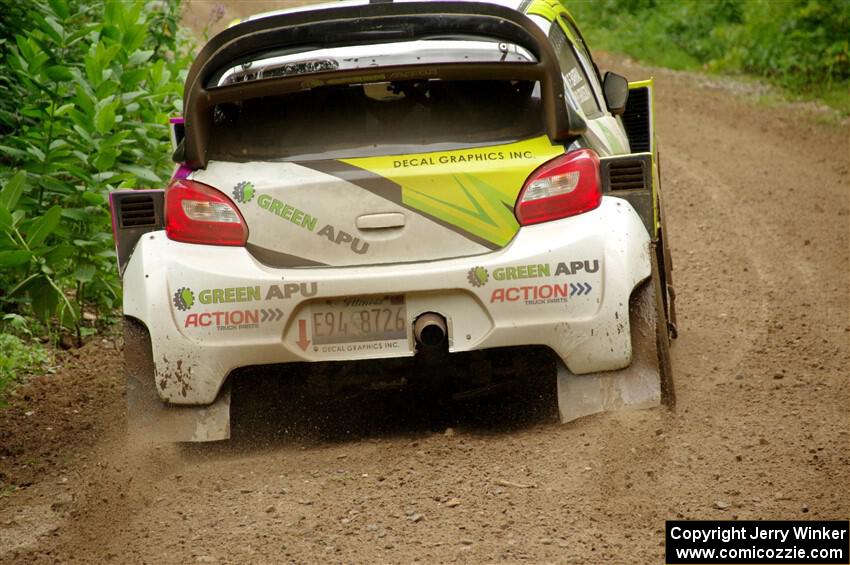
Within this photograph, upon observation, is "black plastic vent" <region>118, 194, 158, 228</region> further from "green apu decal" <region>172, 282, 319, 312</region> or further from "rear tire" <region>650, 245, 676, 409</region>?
"rear tire" <region>650, 245, 676, 409</region>

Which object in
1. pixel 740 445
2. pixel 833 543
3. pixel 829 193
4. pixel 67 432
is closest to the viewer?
pixel 833 543

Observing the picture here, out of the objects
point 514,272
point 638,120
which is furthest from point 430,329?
point 638,120

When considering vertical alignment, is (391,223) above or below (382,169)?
below

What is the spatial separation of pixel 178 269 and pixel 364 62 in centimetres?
109

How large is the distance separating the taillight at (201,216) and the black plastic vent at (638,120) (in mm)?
2933

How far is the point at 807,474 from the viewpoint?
4672 mm

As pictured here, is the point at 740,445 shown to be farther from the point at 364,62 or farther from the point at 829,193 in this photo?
the point at 829,193

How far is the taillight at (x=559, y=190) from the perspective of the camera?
16.9ft

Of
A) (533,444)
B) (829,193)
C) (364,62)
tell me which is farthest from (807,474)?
(829,193)

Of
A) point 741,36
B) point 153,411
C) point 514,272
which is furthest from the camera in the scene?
point 741,36

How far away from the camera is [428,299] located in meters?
5.15

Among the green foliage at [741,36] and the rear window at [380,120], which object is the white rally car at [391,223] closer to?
the rear window at [380,120]

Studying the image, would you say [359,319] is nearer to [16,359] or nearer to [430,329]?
[430,329]

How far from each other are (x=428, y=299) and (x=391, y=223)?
32 centimetres
